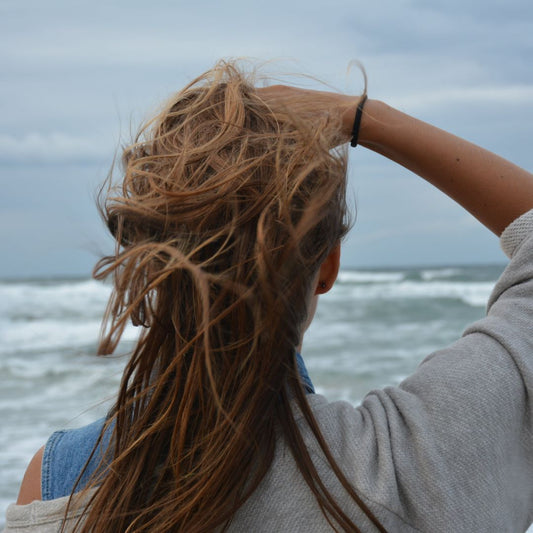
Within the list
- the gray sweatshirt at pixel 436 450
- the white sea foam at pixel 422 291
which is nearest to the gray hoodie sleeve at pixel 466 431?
the gray sweatshirt at pixel 436 450

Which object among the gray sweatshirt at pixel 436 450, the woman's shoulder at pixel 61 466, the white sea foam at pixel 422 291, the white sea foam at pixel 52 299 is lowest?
the white sea foam at pixel 52 299

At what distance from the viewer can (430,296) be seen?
17.2 metres

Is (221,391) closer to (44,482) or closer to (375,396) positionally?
(375,396)

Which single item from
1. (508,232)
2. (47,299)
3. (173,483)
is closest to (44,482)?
(173,483)

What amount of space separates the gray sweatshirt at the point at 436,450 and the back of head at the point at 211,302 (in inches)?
2.4

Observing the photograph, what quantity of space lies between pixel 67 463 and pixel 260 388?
329 mm

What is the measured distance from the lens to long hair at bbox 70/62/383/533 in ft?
2.69

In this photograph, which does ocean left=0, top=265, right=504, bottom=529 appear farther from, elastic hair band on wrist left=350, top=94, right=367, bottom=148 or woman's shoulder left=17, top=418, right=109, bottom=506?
elastic hair band on wrist left=350, top=94, right=367, bottom=148

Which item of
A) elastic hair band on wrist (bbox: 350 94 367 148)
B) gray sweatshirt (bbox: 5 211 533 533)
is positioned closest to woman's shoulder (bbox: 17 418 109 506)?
gray sweatshirt (bbox: 5 211 533 533)

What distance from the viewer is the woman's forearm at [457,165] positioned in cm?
109

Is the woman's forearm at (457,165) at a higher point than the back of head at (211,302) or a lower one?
higher

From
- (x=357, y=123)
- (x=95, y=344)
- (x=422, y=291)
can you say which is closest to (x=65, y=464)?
(x=357, y=123)

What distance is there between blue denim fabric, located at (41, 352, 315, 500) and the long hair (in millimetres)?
41

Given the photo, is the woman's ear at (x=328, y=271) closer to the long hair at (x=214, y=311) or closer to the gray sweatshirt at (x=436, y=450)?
the long hair at (x=214, y=311)
